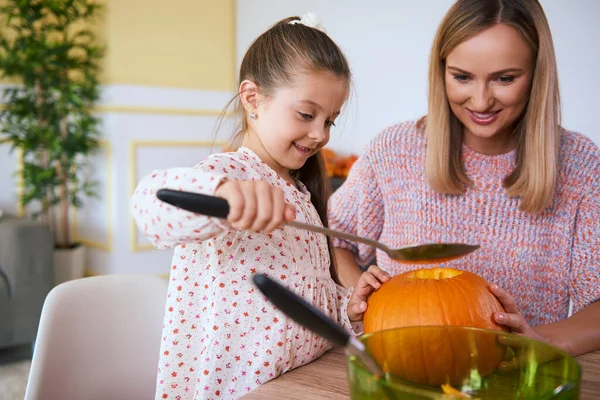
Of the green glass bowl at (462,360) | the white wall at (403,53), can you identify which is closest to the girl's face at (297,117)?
the green glass bowl at (462,360)

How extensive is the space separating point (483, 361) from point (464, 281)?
0.20m

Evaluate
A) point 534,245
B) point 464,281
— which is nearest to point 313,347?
point 464,281

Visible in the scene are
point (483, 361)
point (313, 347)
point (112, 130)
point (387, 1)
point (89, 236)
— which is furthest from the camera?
point (89, 236)

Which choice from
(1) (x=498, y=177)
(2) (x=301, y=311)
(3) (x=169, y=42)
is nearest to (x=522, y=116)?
(1) (x=498, y=177)

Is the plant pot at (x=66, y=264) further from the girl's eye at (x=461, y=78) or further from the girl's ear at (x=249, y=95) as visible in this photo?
the girl's eye at (x=461, y=78)

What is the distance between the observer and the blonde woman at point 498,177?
1.25 metres

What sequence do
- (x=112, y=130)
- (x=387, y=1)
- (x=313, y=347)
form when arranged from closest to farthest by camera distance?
(x=313, y=347) → (x=387, y=1) → (x=112, y=130)

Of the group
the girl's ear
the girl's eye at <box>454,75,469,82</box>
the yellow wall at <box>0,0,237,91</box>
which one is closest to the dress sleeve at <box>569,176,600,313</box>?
the girl's eye at <box>454,75,469,82</box>

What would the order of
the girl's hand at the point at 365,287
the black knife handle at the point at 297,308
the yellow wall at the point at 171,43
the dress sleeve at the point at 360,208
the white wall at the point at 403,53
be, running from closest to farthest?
the black knife handle at the point at 297,308 → the girl's hand at the point at 365,287 → the dress sleeve at the point at 360,208 → the white wall at the point at 403,53 → the yellow wall at the point at 171,43

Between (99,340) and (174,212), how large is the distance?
55cm

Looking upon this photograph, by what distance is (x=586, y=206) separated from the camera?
1.33 metres

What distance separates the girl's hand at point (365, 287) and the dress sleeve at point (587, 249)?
537 mm

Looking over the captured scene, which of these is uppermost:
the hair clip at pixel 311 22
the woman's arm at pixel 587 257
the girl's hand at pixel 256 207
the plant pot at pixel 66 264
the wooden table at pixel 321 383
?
the hair clip at pixel 311 22

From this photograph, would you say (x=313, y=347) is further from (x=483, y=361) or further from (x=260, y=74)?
(x=260, y=74)
